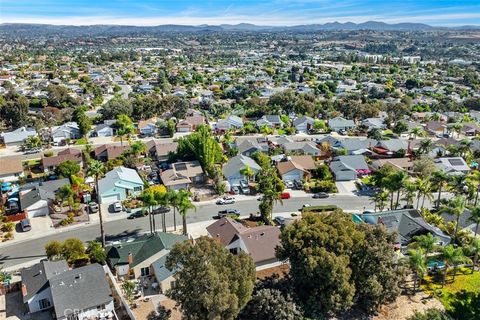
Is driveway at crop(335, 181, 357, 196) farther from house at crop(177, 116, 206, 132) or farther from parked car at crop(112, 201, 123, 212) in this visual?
house at crop(177, 116, 206, 132)

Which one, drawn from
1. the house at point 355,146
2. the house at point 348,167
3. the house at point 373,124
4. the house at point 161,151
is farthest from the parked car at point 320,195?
the house at point 373,124

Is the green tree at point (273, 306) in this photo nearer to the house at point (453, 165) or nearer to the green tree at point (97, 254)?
the green tree at point (97, 254)

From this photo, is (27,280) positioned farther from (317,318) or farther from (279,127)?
(279,127)

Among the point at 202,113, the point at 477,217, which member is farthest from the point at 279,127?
the point at 477,217

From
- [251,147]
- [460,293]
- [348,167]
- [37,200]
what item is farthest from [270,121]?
[460,293]

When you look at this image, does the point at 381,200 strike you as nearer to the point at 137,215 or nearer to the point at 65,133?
the point at 137,215

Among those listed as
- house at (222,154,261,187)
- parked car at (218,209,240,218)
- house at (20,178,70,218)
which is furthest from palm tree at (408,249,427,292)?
house at (20,178,70,218)

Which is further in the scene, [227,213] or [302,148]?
[302,148]
